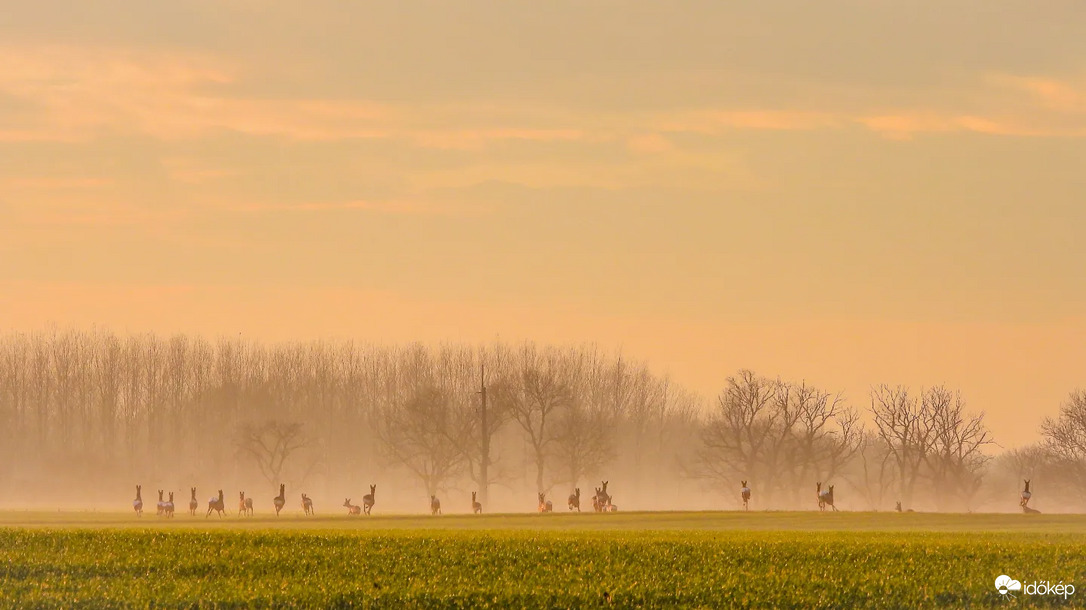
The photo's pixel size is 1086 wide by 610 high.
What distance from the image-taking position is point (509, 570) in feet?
79.6

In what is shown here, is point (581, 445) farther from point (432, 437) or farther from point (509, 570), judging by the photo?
point (509, 570)

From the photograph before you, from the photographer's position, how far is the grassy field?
2175 cm

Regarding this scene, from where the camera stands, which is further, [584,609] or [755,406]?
[755,406]

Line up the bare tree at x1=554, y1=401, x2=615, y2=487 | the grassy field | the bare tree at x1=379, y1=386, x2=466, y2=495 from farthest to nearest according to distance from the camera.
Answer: the bare tree at x1=554, y1=401, x2=615, y2=487 → the bare tree at x1=379, y1=386, x2=466, y2=495 → the grassy field

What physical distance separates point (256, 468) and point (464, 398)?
73.0 ft

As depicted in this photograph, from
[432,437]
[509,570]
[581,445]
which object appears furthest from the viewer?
[581,445]

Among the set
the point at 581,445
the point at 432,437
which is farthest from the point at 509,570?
the point at 581,445

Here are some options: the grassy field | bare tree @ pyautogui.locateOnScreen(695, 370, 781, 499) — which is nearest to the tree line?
bare tree @ pyautogui.locateOnScreen(695, 370, 781, 499)

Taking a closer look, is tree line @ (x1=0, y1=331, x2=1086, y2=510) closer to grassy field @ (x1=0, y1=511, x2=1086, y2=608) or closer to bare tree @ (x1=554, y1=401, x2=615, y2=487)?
bare tree @ (x1=554, y1=401, x2=615, y2=487)

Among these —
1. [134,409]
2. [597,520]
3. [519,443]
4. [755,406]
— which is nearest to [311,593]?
[597,520]

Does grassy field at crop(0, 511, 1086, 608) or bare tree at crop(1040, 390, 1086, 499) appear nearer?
grassy field at crop(0, 511, 1086, 608)

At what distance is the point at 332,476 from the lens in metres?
134

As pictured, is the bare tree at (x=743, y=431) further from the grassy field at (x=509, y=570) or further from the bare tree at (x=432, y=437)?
the grassy field at (x=509, y=570)

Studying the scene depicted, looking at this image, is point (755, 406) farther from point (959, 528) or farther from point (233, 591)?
point (233, 591)
